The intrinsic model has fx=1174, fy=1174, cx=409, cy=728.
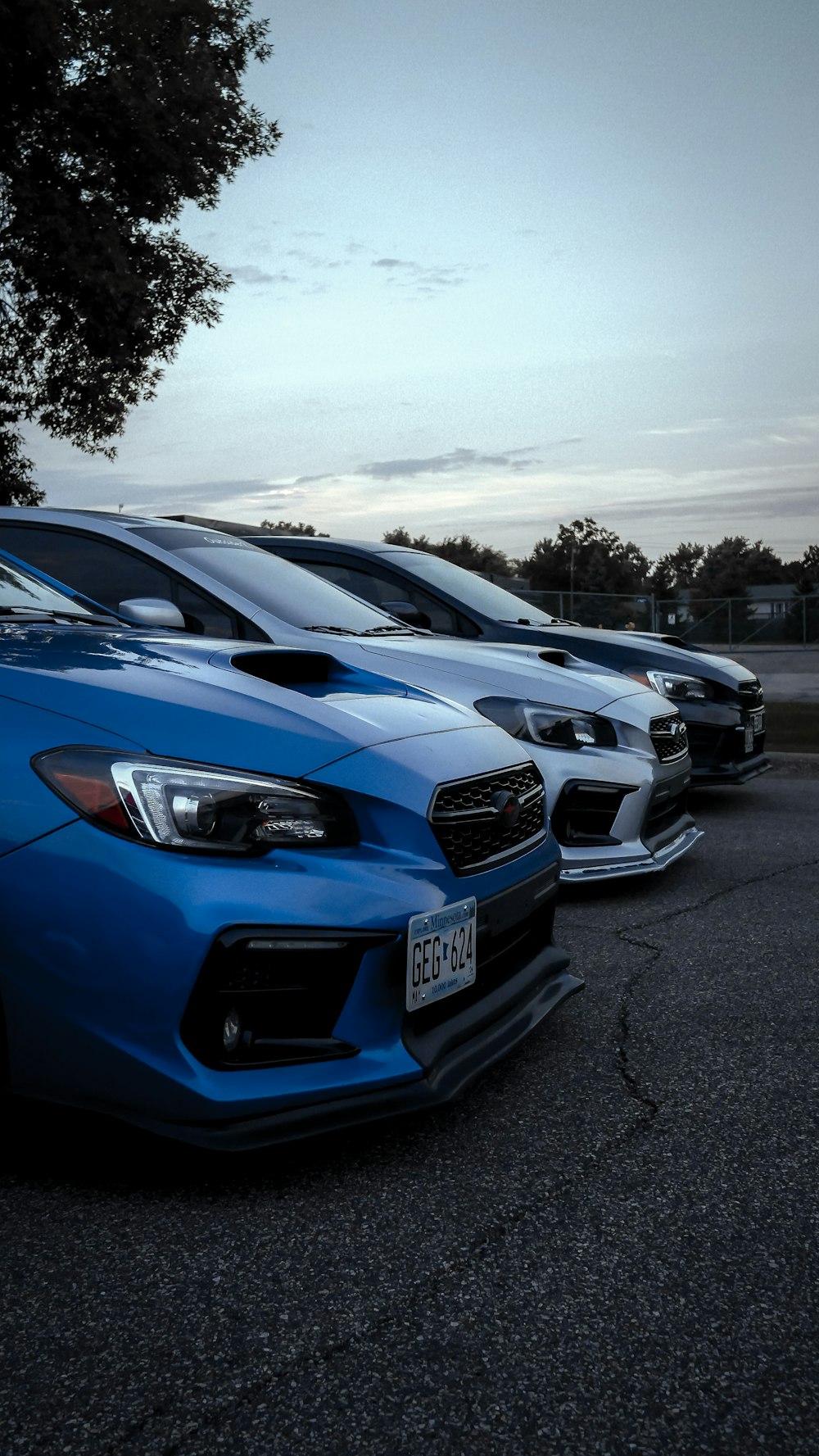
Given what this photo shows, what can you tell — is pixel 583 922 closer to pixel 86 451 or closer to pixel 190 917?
pixel 190 917

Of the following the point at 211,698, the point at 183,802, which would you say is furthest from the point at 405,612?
the point at 183,802

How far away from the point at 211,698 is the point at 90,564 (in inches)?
125

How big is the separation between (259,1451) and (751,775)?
610 centimetres

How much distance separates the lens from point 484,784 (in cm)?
291

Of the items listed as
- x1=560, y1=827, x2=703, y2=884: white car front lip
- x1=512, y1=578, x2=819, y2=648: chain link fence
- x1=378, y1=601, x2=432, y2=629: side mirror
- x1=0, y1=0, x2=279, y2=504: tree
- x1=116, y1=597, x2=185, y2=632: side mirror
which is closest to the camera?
x1=116, y1=597, x2=185, y2=632: side mirror

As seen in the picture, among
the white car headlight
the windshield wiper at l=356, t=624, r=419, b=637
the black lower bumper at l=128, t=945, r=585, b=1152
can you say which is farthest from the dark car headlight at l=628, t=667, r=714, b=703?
the black lower bumper at l=128, t=945, r=585, b=1152

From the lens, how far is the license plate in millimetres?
2420

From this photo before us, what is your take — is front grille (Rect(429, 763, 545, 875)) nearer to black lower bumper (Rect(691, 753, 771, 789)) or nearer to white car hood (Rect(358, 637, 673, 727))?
white car hood (Rect(358, 637, 673, 727))

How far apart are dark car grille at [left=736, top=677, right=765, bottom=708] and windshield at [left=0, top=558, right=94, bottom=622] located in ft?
14.8

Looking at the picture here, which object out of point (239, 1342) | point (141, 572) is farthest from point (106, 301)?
point (239, 1342)

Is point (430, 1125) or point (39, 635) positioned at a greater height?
point (39, 635)

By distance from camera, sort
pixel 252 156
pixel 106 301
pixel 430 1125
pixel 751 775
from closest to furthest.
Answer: pixel 430 1125 < pixel 751 775 < pixel 106 301 < pixel 252 156

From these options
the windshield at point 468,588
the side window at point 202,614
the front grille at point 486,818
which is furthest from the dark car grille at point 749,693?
the front grille at point 486,818

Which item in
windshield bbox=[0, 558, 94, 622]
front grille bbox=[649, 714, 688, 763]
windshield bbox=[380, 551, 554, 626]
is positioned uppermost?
windshield bbox=[380, 551, 554, 626]
